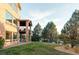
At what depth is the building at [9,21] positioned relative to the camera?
32.4ft

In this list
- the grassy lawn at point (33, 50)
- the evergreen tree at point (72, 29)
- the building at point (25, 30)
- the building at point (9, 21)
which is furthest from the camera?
the building at point (25, 30)

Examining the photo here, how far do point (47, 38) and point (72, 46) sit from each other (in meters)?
1.02

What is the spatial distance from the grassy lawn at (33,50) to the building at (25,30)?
1.49 feet

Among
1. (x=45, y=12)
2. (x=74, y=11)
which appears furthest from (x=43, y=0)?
(x=74, y=11)

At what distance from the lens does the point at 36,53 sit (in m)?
9.71

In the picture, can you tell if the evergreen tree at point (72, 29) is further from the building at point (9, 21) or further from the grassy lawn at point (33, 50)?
the building at point (9, 21)

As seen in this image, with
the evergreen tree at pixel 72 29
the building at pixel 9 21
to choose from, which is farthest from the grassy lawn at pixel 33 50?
the evergreen tree at pixel 72 29

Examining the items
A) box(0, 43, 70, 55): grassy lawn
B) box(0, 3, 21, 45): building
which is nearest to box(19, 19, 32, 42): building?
box(0, 3, 21, 45): building

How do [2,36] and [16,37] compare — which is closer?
[2,36]

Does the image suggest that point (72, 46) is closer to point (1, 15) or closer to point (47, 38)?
point (47, 38)

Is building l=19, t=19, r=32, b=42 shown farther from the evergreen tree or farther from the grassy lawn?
the evergreen tree

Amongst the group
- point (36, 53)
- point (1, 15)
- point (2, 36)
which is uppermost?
point (1, 15)

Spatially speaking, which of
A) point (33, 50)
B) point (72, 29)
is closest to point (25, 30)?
point (33, 50)

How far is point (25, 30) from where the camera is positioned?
418 inches
